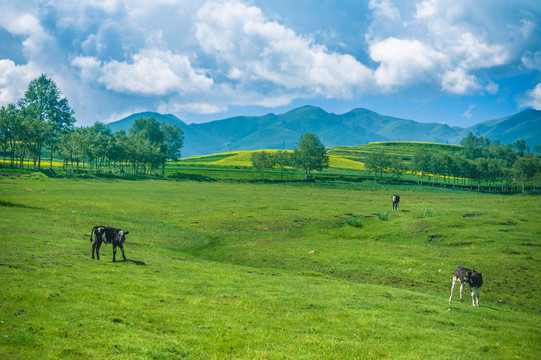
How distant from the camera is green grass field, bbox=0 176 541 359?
517 inches

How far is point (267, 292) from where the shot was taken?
69.6 feet

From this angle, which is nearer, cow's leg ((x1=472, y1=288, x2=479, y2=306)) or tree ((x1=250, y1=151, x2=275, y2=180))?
cow's leg ((x1=472, y1=288, x2=479, y2=306))

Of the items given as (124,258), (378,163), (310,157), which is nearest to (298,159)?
(310,157)

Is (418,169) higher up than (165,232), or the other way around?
(418,169)

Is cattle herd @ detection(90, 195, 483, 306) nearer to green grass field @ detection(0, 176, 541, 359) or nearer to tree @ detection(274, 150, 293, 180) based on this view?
green grass field @ detection(0, 176, 541, 359)

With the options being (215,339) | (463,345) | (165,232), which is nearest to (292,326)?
(215,339)

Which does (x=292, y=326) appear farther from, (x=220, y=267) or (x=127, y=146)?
(x=127, y=146)

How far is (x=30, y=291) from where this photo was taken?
15133mm

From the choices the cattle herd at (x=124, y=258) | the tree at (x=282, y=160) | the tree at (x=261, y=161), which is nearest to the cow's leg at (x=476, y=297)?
the cattle herd at (x=124, y=258)

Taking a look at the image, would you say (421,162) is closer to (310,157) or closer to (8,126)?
(310,157)

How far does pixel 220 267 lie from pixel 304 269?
24.7 feet

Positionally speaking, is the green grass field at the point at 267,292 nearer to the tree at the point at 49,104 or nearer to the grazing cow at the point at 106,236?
the grazing cow at the point at 106,236

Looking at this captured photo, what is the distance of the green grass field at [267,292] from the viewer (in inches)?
517

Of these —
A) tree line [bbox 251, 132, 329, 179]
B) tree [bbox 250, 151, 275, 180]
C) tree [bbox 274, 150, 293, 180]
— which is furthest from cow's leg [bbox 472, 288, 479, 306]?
tree [bbox 274, 150, 293, 180]
